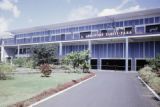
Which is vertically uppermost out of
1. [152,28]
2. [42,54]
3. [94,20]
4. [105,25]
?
[94,20]

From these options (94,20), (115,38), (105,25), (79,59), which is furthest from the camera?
(94,20)

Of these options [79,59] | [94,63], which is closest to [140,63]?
[94,63]

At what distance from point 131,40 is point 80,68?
41.0 feet

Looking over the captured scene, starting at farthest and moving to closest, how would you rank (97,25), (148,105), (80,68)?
(97,25)
(80,68)
(148,105)

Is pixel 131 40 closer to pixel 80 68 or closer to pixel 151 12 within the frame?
pixel 151 12

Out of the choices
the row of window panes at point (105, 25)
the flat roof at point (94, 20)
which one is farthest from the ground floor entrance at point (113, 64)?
the flat roof at point (94, 20)

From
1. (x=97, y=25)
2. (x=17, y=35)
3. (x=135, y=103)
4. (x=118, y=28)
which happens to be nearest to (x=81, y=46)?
(x=97, y=25)

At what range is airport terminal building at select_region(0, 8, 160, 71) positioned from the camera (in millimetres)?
42875

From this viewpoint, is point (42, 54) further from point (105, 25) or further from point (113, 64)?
point (105, 25)

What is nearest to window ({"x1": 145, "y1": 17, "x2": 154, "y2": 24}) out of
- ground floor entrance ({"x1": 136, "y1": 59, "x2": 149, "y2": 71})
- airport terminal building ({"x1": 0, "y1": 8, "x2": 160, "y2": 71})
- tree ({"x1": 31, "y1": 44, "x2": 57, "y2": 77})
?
airport terminal building ({"x1": 0, "y1": 8, "x2": 160, "y2": 71})

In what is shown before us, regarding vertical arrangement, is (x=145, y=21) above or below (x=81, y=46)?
above

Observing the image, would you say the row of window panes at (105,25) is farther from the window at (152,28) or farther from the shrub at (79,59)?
the shrub at (79,59)

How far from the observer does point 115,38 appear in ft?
142

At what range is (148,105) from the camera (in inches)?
458
